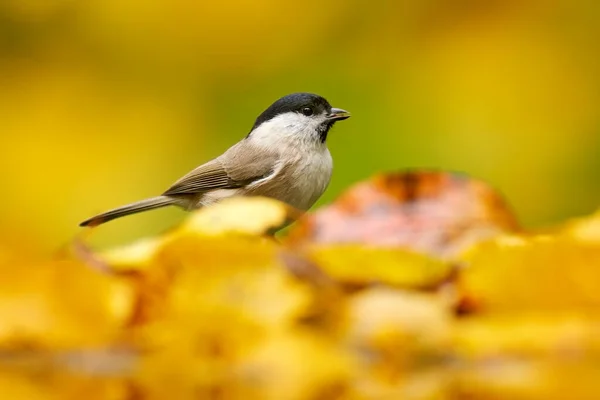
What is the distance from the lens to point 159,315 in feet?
0.63

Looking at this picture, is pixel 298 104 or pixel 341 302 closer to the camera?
pixel 341 302

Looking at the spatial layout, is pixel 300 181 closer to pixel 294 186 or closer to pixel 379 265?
A: pixel 294 186

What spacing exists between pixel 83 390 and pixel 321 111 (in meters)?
0.65

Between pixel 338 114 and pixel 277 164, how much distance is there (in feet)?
0.30

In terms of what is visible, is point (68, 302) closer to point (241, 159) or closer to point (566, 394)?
point (566, 394)

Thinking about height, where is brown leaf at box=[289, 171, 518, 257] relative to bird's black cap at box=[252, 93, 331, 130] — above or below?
below

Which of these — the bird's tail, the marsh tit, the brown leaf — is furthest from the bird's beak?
the brown leaf

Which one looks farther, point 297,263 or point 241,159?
point 241,159

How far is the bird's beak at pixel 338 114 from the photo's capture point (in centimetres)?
78

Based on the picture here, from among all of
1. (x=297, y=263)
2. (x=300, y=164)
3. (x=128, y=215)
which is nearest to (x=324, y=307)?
(x=297, y=263)

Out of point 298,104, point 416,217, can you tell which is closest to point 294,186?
point 298,104

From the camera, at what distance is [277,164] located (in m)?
0.85

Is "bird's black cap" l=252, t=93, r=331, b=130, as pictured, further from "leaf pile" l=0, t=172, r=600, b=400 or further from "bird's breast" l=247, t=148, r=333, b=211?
"leaf pile" l=0, t=172, r=600, b=400

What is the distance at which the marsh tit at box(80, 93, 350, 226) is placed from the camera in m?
0.77
